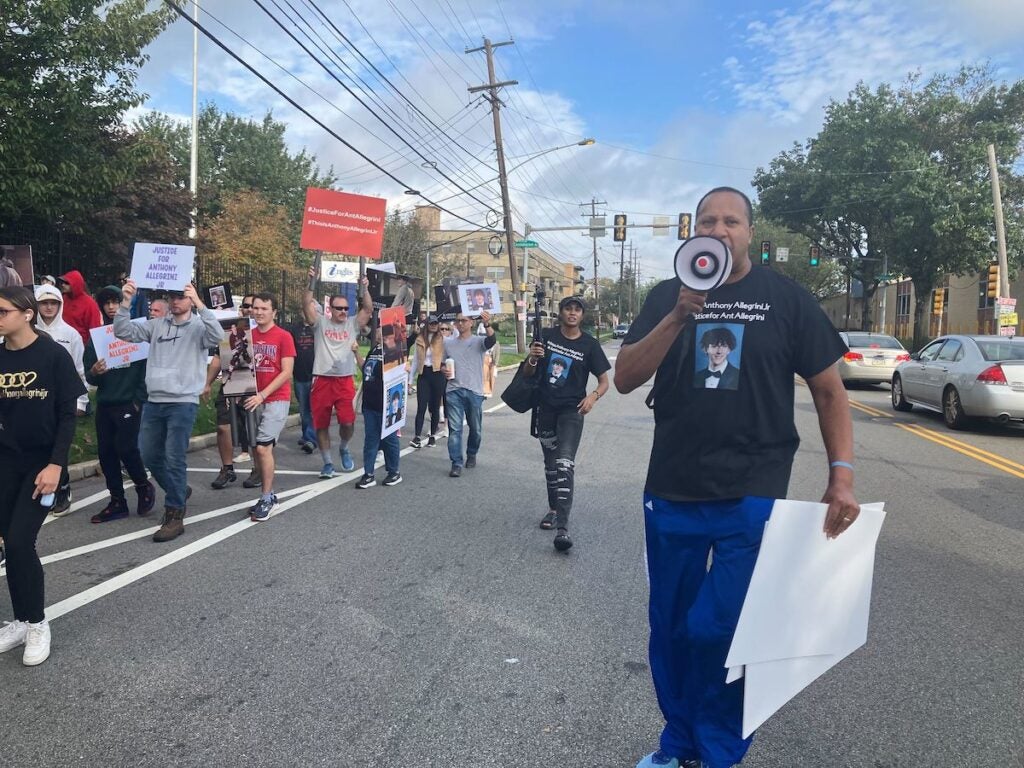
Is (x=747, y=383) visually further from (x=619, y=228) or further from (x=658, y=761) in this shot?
(x=619, y=228)

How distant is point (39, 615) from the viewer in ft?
11.9

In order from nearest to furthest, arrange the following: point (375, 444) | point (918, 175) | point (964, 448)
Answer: point (375, 444), point (964, 448), point (918, 175)

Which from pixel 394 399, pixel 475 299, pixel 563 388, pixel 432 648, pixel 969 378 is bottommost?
pixel 432 648

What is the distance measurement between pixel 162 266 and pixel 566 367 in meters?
3.24

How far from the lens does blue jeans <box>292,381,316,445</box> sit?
9.48 meters

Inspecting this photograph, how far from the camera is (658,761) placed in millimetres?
2596

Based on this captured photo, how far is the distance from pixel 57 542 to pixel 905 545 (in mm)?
6331

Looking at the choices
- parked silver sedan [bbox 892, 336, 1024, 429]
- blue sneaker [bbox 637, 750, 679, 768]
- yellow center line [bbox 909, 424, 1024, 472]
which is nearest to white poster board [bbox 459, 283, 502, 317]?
yellow center line [bbox 909, 424, 1024, 472]

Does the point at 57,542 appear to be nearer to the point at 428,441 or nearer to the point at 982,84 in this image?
the point at 428,441

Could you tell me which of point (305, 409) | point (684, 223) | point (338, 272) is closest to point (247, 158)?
point (338, 272)

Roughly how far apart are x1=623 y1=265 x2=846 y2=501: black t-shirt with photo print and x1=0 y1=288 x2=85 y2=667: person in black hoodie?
9.85ft

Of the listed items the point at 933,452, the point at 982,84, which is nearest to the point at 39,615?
the point at 933,452

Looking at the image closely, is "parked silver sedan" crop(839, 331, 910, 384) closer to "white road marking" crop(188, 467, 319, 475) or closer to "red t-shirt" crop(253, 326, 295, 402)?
"white road marking" crop(188, 467, 319, 475)

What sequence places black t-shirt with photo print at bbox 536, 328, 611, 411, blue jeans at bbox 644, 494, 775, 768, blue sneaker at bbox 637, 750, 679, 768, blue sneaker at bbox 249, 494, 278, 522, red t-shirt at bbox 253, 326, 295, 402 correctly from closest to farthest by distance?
blue jeans at bbox 644, 494, 775, 768
blue sneaker at bbox 637, 750, 679, 768
black t-shirt with photo print at bbox 536, 328, 611, 411
blue sneaker at bbox 249, 494, 278, 522
red t-shirt at bbox 253, 326, 295, 402
